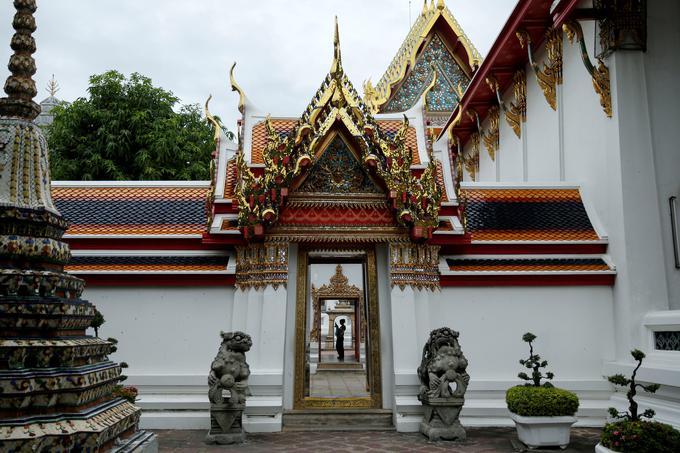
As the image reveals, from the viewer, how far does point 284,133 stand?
28.1 feet

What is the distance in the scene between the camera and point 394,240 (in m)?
7.48

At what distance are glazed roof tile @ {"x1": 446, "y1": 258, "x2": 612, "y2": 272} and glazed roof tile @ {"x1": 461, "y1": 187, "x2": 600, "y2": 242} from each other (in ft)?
0.94

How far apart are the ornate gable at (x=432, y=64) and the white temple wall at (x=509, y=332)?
31.6 feet

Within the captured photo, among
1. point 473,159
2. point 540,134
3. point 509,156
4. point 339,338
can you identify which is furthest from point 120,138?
point 540,134

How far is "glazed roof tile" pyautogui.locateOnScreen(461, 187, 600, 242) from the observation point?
796 centimetres

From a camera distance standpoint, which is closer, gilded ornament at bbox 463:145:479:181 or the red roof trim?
the red roof trim

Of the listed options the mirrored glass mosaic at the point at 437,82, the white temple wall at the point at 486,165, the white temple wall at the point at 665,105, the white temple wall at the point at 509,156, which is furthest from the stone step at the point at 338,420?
the mirrored glass mosaic at the point at 437,82

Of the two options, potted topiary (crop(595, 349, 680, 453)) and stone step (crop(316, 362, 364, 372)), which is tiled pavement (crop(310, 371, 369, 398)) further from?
potted topiary (crop(595, 349, 680, 453))

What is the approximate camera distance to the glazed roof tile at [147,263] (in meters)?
7.49

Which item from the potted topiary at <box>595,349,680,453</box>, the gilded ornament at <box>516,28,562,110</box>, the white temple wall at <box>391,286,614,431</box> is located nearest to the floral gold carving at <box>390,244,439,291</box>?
the white temple wall at <box>391,286,614,431</box>

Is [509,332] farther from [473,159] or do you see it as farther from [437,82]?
[437,82]

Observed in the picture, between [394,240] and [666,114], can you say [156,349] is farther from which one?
[666,114]

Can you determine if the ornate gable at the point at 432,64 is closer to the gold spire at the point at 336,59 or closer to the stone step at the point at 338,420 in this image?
the gold spire at the point at 336,59

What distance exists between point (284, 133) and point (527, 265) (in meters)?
3.77
